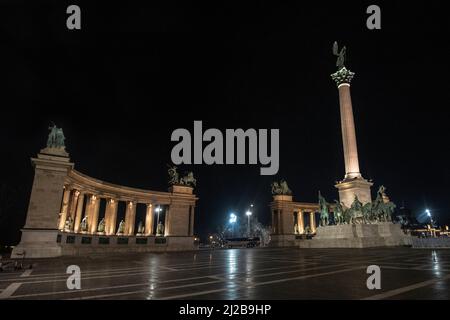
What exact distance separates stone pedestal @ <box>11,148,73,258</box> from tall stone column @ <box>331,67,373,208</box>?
124ft

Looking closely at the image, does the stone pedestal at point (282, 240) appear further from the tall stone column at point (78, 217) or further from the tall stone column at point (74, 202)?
the tall stone column at point (74, 202)

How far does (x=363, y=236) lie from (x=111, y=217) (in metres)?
40.1

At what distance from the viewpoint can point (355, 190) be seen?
40781 millimetres

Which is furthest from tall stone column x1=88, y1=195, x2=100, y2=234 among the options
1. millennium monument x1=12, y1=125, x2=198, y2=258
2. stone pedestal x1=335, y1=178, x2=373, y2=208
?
stone pedestal x1=335, y1=178, x2=373, y2=208

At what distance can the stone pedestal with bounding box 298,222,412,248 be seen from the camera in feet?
113

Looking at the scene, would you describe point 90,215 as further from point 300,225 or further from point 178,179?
point 300,225

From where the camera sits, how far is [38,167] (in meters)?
31.5

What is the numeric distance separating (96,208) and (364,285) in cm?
4555

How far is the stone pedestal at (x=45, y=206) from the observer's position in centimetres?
2875

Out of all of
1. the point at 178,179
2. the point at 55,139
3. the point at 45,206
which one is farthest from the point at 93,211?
the point at 178,179

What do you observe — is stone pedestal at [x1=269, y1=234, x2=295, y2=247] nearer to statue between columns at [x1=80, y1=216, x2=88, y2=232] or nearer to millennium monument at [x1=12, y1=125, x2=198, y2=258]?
millennium monument at [x1=12, y1=125, x2=198, y2=258]

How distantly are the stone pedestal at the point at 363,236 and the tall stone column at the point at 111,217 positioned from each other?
33.7 meters

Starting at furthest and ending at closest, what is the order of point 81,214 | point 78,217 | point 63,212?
point 81,214
point 78,217
point 63,212
